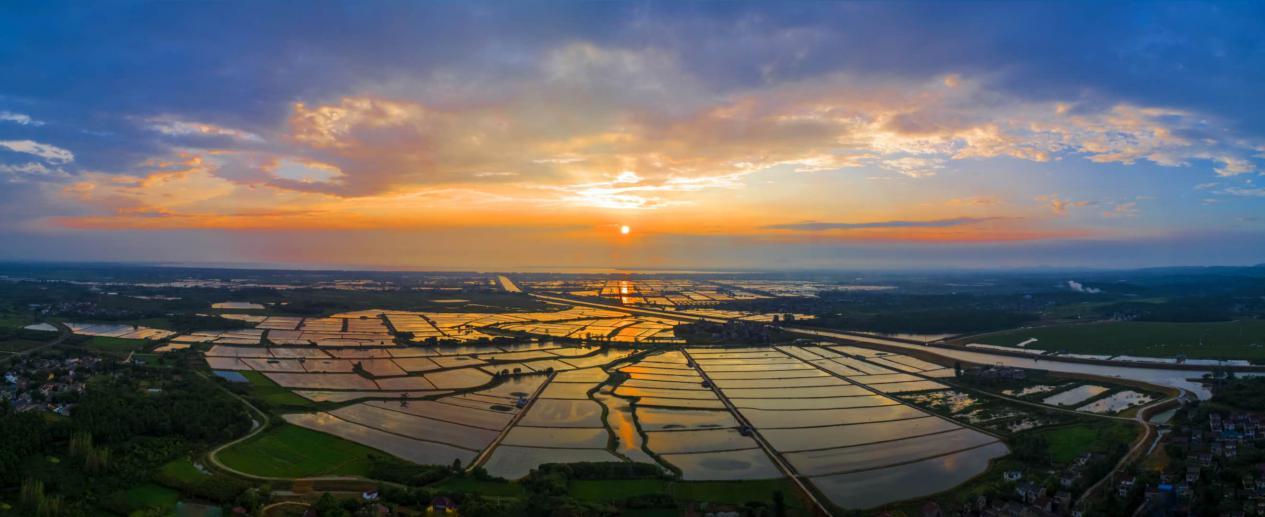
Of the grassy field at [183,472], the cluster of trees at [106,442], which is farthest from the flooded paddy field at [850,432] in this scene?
the cluster of trees at [106,442]

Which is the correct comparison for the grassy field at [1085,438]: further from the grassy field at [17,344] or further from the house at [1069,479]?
the grassy field at [17,344]

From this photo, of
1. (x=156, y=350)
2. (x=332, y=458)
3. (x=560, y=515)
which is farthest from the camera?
(x=156, y=350)

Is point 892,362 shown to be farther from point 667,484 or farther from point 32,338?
point 32,338

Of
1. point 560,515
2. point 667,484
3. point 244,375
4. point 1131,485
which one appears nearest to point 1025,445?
point 1131,485

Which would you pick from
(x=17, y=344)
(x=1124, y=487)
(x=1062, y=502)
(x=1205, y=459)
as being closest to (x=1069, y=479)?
(x=1124, y=487)

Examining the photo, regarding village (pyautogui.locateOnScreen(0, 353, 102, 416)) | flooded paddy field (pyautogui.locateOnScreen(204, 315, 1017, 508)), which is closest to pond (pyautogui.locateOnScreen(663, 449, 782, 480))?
flooded paddy field (pyautogui.locateOnScreen(204, 315, 1017, 508))

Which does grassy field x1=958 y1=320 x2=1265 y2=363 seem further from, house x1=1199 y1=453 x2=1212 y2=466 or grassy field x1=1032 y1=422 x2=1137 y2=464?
house x1=1199 y1=453 x2=1212 y2=466

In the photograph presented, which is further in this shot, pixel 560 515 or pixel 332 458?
pixel 332 458
